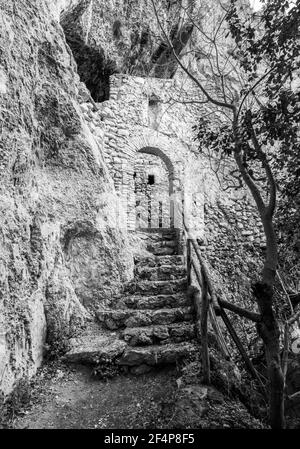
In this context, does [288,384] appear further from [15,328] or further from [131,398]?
[15,328]

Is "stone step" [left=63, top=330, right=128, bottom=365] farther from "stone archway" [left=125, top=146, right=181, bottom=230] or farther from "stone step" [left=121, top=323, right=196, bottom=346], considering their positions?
"stone archway" [left=125, top=146, right=181, bottom=230]

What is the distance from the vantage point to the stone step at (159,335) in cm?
402

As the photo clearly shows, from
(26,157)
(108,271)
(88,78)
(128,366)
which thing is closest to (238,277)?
(108,271)

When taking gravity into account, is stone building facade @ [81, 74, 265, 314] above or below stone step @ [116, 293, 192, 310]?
above

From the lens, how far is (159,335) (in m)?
4.07

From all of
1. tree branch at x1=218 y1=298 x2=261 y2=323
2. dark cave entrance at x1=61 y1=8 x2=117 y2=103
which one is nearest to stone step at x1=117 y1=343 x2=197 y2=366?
tree branch at x1=218 y1=298 x2=261 y2=323

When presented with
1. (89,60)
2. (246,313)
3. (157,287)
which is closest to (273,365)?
(246,313)

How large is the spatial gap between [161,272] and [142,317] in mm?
1375

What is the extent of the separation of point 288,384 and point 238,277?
3.37m

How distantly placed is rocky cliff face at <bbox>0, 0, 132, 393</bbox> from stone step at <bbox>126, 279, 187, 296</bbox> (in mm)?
327

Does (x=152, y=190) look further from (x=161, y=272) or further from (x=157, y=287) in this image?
(x=157, y=287)

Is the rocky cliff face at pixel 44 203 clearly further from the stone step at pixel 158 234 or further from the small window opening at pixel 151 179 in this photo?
the small window opening at pixel 151 179

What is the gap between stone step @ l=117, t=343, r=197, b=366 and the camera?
12.2ft

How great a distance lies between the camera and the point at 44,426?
2.88 meters
